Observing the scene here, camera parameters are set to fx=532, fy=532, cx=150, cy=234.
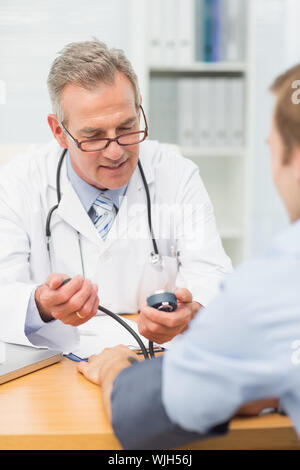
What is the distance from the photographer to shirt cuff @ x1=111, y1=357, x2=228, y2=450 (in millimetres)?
680

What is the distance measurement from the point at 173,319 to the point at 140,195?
0.59m

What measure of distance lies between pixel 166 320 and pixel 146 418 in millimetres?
273

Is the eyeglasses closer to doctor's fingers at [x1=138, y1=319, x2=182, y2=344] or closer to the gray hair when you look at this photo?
the gray hair

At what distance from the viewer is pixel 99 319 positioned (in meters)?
1.23

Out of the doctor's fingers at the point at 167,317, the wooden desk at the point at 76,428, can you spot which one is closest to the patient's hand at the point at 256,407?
the wooden desk at the point at 76,428

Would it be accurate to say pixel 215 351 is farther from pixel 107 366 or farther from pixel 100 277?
pixel 100 277

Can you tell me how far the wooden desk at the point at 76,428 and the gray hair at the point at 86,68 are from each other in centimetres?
79

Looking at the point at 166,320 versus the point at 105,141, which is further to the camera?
the point at 105,141

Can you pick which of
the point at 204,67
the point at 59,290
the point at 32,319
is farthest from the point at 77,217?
the point at 204,67

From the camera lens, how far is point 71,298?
950 mm

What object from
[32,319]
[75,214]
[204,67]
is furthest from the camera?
[204,67]

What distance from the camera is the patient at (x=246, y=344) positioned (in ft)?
1.93

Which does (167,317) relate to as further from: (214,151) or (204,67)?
(204,67)
